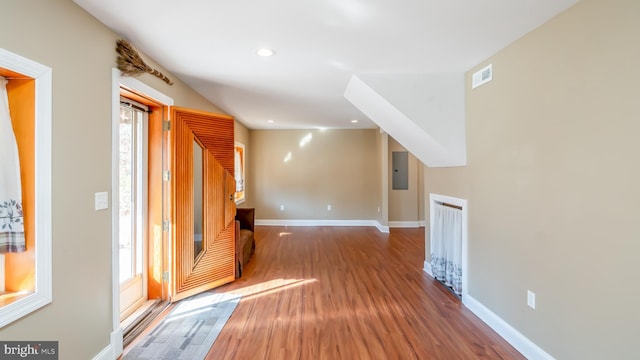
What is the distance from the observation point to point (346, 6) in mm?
1757

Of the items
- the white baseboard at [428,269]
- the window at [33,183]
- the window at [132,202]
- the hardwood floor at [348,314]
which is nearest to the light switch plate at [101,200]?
the window at [33,183]

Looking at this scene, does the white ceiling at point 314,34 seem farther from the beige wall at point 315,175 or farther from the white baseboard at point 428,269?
the beige wall at point 315,175

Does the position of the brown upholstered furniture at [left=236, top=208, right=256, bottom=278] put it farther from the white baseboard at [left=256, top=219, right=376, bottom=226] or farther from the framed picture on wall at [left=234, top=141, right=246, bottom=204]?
the white baseboard at [left=256, top=219, right=376, bottom=226]

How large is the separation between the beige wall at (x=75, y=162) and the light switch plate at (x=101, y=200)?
36 millimetres

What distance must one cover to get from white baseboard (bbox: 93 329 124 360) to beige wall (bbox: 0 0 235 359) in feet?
0.18

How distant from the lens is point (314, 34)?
2.12m

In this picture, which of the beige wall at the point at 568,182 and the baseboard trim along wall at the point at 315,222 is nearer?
the beige wall at the point at 568,182

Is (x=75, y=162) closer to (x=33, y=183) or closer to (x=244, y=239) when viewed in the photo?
(x=33, y=183)

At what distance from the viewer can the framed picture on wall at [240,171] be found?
6062mm

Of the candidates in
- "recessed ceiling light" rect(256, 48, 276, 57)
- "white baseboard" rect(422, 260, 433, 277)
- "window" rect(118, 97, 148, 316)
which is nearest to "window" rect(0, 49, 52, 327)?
"window" rect(118, 97, 148, 316)

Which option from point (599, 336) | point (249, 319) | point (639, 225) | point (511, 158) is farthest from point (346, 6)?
point (249, 319)

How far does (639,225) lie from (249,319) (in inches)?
106

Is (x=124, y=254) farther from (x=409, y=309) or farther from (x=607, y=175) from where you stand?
(x=607, y=175)

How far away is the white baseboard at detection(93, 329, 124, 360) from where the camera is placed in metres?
1.92
